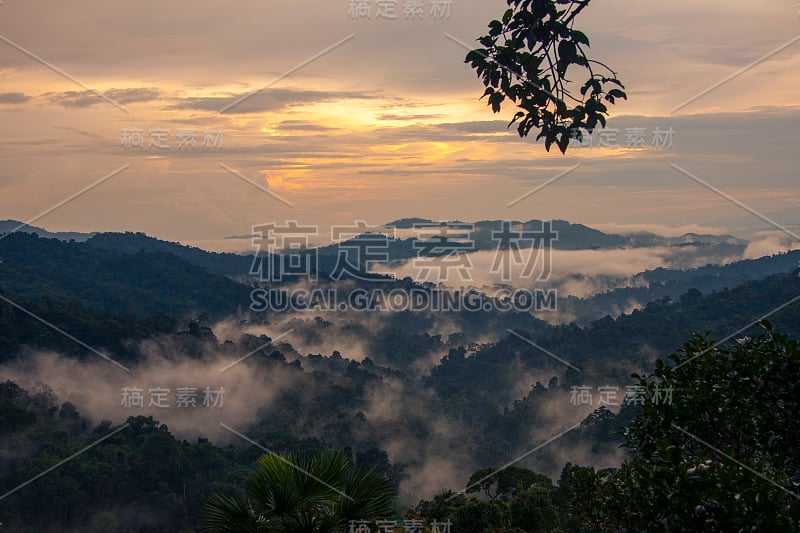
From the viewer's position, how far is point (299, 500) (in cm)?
651

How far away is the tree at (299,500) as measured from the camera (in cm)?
645

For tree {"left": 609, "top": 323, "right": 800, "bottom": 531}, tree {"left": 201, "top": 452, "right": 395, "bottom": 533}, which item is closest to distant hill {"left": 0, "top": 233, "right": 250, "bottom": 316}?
tree {"left": 201, "top": 452, "right": 395, "bottom": 533}

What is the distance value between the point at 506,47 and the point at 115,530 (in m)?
55.3

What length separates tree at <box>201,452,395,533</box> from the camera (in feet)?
21.2

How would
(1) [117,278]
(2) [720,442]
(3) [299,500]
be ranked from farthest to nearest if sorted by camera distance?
(1) [117,278]
(3) [299,500]
(2) [720,442]

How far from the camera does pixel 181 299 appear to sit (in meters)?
148

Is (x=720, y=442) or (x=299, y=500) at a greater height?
(x=720, y=442)

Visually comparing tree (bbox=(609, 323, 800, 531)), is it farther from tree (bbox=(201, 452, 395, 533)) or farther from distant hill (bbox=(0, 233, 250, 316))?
distant hill (bbox=(0, 233, 250, 316))

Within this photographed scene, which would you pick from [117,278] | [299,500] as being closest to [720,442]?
[299,500]

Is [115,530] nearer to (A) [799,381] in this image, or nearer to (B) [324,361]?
(A) [799,381]

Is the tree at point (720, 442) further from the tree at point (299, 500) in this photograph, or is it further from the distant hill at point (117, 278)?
the distant hill at point (117, 278)

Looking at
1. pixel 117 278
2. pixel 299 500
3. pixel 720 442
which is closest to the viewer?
pixel 720 442

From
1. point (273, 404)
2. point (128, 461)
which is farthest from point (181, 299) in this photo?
point (128, 461)

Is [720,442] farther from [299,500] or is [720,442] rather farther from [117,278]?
[117,278]
